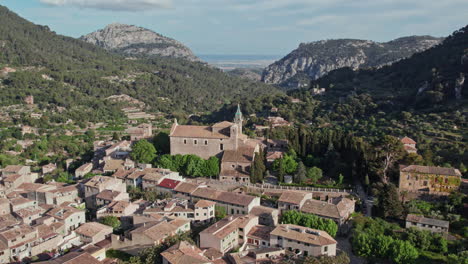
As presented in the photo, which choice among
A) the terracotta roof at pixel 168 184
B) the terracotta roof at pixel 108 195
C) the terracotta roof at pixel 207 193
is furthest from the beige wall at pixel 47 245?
the terracotta roof at pixel 207 193

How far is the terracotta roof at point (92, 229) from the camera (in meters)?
30.0

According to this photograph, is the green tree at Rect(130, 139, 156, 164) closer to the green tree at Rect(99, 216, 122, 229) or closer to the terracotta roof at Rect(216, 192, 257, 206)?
the green tree at Rect(99, 216, 122, 229)

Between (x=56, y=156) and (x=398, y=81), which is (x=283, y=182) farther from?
(x=398, y=81)

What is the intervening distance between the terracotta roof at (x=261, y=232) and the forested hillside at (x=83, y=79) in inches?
2605

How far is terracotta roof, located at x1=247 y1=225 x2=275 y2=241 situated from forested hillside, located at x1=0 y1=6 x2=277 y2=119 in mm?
66176

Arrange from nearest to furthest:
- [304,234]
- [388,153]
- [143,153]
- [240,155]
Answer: [304,234], [388,153], [240,155], [143,153]

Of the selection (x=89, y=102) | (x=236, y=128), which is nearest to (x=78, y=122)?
(x=89, y=102)

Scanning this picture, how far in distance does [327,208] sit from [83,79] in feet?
300

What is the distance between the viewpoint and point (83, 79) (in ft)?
349

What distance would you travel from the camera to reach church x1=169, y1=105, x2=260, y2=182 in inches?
1614

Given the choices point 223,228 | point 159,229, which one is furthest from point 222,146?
point 159,229

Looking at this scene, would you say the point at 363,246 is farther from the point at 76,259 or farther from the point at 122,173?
the point at 122,173

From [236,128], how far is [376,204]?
16.6 metres

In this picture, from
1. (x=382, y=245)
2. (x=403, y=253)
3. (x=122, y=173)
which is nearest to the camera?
(x=403, y=253)
